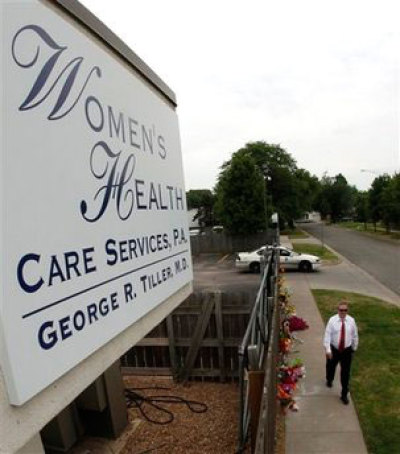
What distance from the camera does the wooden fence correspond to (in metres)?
7.10

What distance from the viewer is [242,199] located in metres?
31.8

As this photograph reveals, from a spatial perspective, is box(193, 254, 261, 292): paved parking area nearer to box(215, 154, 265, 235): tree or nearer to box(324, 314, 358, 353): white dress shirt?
box(215, 154, 265, 235): tree

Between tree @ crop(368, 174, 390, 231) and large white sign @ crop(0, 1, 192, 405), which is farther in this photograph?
tree @ crop(368, 174, 390, 231)

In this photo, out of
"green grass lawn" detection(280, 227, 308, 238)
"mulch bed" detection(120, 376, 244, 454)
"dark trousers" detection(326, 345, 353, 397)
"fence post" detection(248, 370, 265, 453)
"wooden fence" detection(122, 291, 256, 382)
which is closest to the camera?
"fence post" detection(248, 370, 265, 453)

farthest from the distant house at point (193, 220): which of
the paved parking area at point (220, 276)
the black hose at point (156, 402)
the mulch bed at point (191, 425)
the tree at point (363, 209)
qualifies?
the black hose at point (156, 402)

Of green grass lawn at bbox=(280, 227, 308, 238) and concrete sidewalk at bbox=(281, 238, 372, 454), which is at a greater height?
concrete sidewalk at bbox=(281, 238, 372, 454)

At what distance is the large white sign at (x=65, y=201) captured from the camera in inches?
63.5

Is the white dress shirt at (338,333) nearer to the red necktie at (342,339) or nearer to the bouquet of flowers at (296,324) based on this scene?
the red necktie at (342,339)


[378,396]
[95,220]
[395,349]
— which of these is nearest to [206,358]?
[378,396]

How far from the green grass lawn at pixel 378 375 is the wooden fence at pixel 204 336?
208cm

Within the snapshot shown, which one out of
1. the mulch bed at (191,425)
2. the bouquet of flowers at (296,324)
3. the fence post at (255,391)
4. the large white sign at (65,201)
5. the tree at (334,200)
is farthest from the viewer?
the tree at (334,200)

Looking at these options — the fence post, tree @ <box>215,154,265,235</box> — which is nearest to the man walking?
the fence post

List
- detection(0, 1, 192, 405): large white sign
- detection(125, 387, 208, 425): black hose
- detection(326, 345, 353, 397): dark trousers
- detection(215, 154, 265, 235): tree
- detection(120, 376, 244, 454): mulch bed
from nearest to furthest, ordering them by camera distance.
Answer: detection(0, 1, 192, 405): large white sign
detection(120, 376, 244, 454): mulch bed
detection(326, 345, 353, 397): dark trousers
detection(125, 387, 208, 425): black hose
detection(215, 154, 265, 235): tree

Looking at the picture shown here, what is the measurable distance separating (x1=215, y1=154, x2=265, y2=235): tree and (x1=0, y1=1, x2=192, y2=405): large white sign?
28848 mm
